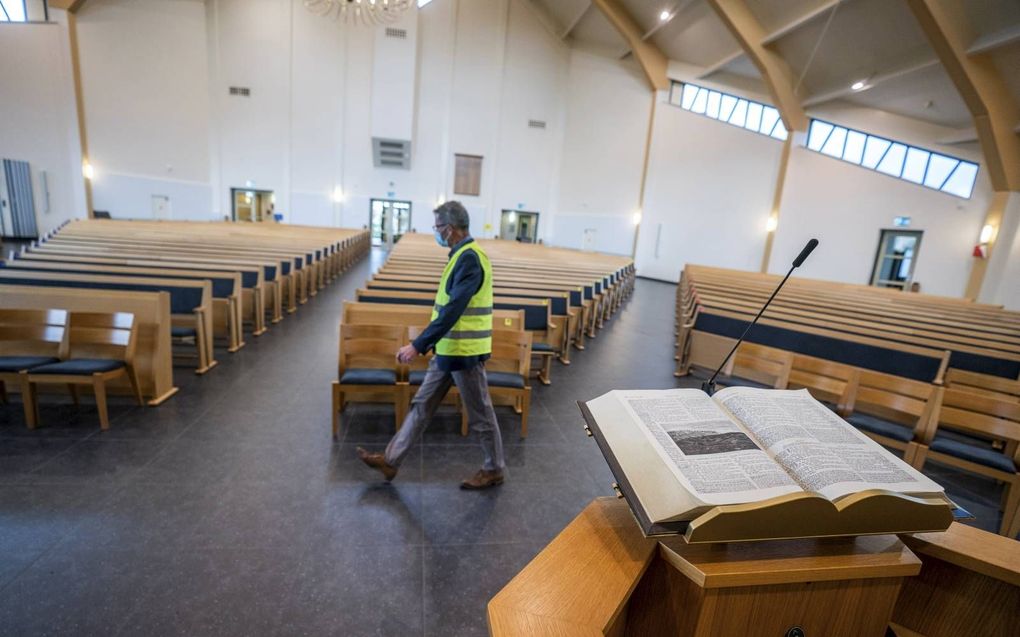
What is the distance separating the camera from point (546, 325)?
494 centimetres

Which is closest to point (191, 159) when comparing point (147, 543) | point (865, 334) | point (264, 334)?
point (264, 334)

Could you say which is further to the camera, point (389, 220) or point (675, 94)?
point (389, 220)

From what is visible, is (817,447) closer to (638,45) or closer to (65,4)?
(638,45)

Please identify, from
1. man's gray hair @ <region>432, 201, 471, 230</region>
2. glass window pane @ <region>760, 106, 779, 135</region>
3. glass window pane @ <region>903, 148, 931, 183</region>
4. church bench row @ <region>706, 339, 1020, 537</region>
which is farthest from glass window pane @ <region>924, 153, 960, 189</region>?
man's gray hair @ <region>432, 201, 471, 230</region>

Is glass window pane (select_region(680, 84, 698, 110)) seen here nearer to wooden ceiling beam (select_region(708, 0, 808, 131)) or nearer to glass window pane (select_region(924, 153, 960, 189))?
wooden ceiling beam (select_region(708, 0, 808, 131))

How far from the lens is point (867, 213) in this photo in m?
12.5

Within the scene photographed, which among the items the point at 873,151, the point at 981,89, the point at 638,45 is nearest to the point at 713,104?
the point at 638,45

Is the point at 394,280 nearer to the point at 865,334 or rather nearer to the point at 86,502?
the point at 86,502

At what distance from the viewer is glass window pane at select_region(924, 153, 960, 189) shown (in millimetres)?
11477

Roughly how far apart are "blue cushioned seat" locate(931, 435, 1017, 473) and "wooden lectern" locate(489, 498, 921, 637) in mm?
2903

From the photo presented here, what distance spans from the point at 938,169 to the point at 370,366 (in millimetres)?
14775

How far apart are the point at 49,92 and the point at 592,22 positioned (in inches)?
696

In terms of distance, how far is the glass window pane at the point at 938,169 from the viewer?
11477mm

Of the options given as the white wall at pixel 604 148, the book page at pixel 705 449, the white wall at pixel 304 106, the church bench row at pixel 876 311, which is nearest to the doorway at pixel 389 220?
the white wall at pixel 304 106
